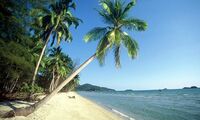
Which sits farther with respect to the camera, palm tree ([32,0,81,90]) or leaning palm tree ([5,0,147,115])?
palm tree ([32,0,81,90])

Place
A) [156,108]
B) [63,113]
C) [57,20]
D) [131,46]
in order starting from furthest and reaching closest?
[156,108]
[57,20]
[63,113]
[131,46]

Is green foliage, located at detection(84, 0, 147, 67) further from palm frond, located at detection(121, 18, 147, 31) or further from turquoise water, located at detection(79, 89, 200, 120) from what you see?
turquoise water, located at detection(79, 89, 200, 120)

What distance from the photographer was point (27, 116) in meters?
11.7

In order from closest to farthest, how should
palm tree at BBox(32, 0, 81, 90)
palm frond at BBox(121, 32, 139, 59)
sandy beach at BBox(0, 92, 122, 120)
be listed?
sandy beach at BBox(0, 92, 122, 120) < palm frond at BBox(121, 32, 139, 59) < palm tree at BBox(32, 0, 81, 90)

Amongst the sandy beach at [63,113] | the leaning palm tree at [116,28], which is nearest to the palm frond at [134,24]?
the leaning palm tree at [116,28]

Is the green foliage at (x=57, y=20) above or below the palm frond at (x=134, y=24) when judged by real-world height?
above

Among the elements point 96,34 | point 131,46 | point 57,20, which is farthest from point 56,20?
point 131,46

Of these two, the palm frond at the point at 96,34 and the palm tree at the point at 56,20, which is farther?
the palm tree at the point at 56,20

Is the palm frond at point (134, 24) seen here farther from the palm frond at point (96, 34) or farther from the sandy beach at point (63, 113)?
the sandy beach at point (63, 113)

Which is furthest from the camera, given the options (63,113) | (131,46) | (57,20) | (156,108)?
(156,108)

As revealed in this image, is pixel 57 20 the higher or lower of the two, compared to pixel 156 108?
higher

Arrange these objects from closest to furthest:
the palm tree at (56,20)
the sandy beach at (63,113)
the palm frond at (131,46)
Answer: the sandy beach at (63,113)
the palm frond at (131,46)
the palm tree at (56,20)

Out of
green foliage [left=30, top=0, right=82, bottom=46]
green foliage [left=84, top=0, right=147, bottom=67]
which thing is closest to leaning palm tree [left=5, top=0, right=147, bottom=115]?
green foliage [left=84, top=0, right=147, bottom=67]

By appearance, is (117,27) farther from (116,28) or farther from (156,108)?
(156,108)
